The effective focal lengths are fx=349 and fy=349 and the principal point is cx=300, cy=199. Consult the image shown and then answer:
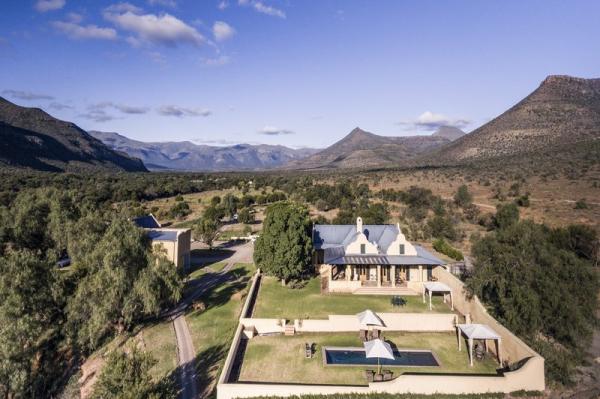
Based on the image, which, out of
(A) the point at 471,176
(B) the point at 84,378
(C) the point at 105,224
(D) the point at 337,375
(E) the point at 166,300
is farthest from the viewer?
(A) the point at 471,176

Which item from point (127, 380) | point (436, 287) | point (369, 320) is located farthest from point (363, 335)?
point (127, 380)

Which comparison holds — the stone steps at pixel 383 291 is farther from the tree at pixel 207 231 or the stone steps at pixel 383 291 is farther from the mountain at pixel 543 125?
the mountain at pixel 543 125

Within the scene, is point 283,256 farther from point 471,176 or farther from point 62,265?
point 471,176

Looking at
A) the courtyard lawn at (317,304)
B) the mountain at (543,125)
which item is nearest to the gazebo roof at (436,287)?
the courtyard lawn at (317,304)

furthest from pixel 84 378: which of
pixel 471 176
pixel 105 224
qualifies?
pixel 471 176

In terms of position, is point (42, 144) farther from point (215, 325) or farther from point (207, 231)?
point (215, 325)

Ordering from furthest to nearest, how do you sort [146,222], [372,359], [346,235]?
[146,222] < [346,235] < [372,359]

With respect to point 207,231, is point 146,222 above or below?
above
